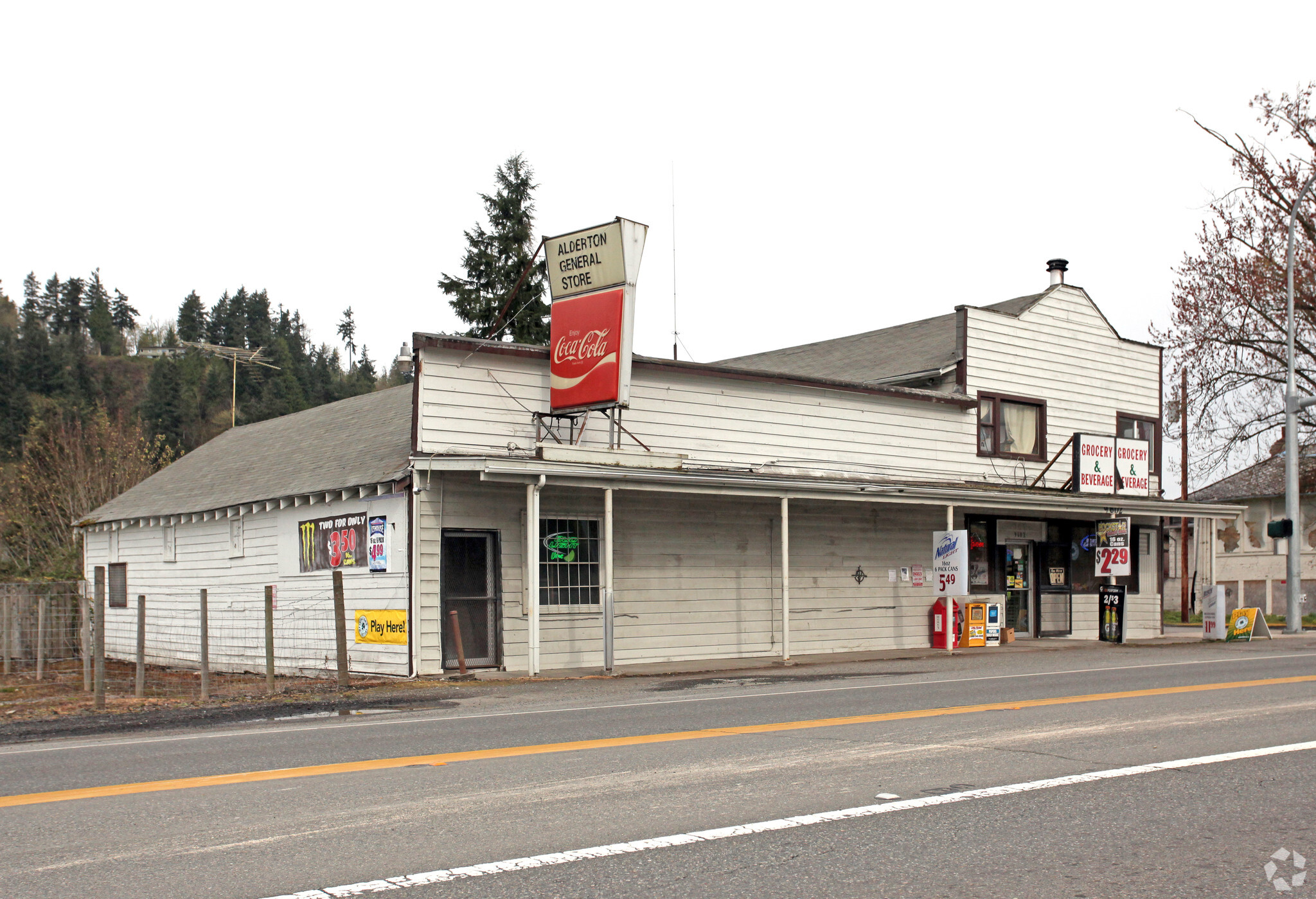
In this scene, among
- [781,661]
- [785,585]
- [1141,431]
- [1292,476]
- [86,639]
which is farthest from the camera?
[1141,431]

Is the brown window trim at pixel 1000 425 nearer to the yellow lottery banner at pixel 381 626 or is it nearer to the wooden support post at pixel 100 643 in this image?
the yellow lottery banner at pixel 381 626

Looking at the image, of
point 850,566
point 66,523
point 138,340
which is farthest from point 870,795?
point 138,340

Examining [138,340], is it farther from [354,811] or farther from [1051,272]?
[354,811]

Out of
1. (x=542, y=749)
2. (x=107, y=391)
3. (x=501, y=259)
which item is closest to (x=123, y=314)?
(x=107, y=391)

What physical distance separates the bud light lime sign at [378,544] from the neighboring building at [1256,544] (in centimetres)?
3452

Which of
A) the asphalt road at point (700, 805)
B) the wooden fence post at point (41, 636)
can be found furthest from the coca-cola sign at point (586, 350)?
the wooden fence post at point (41, 636)

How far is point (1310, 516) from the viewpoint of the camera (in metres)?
44.6

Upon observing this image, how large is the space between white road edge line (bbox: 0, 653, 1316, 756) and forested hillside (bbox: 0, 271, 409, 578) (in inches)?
416

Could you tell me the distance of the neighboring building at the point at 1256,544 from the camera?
44.5 metres

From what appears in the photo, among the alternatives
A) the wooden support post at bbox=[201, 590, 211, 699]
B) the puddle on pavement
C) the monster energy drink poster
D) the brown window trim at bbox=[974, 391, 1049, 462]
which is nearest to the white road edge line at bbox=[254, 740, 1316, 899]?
the puddle on pavement

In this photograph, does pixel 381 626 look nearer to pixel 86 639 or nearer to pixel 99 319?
pixel 86 639

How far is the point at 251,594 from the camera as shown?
21172 mm

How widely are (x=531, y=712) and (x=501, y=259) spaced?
131ft

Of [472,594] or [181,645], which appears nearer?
[472,594]
